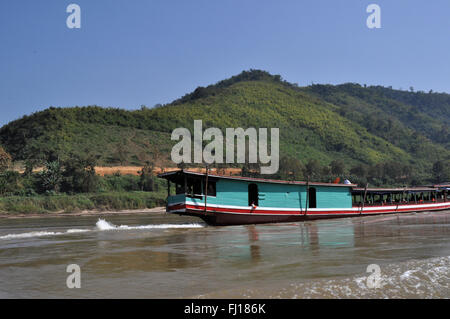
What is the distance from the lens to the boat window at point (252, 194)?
78.4 ft

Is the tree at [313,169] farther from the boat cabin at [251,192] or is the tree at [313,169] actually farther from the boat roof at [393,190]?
the boat cabin at [251,192]

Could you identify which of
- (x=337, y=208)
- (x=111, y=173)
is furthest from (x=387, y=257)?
(x=111, y=173)

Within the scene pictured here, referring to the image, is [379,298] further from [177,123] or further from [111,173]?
[177,123]

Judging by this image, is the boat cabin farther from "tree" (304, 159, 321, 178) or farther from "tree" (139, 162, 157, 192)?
"tree" (304, 159, 321, 178)

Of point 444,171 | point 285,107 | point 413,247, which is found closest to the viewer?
point 413,247

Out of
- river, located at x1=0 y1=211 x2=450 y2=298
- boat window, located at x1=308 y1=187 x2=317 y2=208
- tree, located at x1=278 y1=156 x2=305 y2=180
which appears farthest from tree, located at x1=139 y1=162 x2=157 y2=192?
river, located at x1=0 y1=211 x2=450 y2=298

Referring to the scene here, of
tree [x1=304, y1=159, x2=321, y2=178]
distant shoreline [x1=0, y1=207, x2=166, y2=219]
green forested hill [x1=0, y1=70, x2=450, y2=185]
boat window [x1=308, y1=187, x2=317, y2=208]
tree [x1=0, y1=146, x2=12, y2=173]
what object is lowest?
distant shoreline [x1=0, y1=207, x2=166, y2=219]

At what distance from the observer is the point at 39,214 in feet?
119

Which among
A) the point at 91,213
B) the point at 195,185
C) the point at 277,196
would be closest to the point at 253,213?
the point at 277,196

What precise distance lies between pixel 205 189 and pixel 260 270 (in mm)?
12778

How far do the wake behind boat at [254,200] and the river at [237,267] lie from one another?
16.6ft

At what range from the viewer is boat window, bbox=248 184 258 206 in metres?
23.9

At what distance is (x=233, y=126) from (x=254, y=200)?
175 feet

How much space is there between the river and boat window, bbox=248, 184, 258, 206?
701 cm
